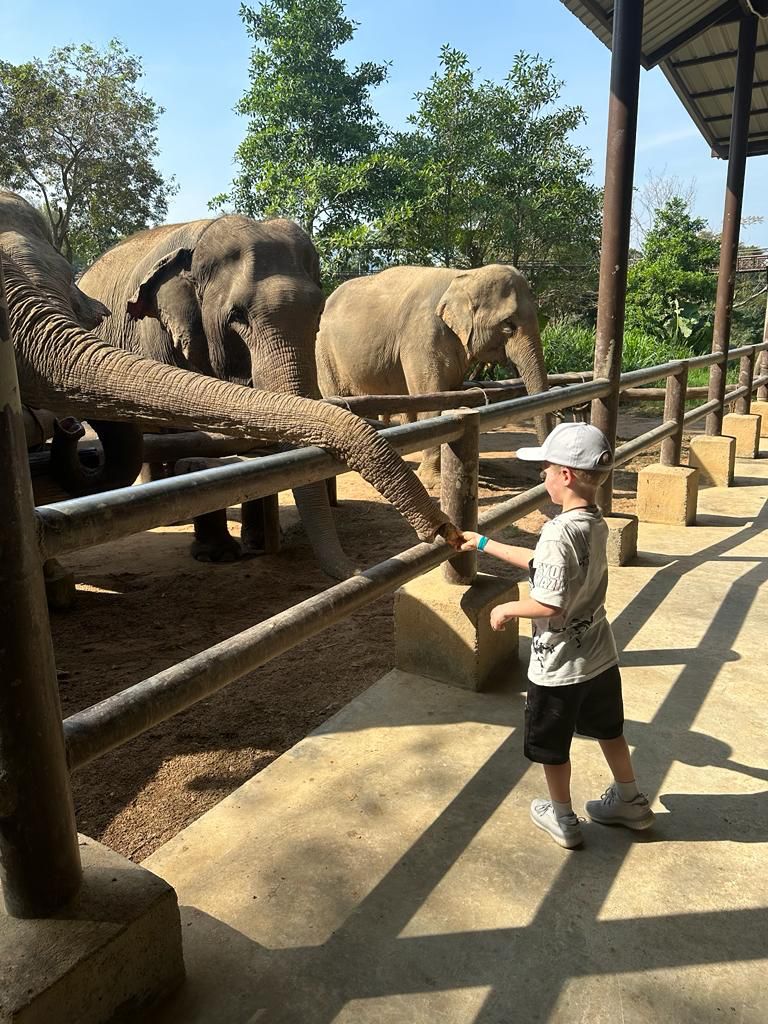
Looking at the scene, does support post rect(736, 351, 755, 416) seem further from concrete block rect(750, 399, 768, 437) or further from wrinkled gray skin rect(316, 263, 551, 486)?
wrinkled gray skin rect(316, 263, 551, 486)

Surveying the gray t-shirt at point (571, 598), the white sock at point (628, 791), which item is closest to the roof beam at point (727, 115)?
the gray t-shirt at point (571, 598)

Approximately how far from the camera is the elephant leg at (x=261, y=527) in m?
5.74

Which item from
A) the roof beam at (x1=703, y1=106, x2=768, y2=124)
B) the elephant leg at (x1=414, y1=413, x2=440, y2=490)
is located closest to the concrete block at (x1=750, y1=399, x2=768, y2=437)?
the roof beam at (x1=703, y1=106, x2=768, y2=124)

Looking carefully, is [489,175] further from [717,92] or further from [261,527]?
[261,527]

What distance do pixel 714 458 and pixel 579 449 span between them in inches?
220

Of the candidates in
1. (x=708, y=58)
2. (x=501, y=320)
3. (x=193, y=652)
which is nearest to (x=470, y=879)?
(x=193, y=652)

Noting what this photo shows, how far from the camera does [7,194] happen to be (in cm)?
417

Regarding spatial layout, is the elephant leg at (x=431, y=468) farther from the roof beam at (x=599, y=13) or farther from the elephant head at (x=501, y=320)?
the roof beam at (x=599, y=13)

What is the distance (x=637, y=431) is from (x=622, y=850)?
1108 centimetres

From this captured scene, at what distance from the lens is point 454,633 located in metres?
2.82

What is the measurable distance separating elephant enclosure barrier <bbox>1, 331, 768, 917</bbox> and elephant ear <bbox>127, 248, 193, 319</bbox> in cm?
286

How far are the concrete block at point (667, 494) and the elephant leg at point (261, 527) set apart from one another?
2633 millimetres

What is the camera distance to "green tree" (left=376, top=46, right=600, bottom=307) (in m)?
16.4

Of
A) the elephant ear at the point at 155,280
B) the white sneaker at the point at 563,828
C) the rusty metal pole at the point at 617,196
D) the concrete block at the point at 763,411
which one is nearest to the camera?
the white sneaker at the point at 563,828
